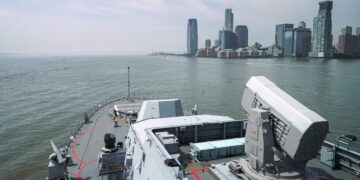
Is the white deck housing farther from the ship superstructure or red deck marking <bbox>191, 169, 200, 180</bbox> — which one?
red deck marking <bbox>191, 169, 200, 180</bbox>

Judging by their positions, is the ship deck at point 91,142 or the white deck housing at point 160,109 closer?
the ship deck at point 91,142

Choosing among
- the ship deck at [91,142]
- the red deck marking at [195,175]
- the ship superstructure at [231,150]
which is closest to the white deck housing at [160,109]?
the ship superstructure at [231,150]

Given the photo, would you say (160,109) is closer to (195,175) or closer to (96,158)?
(96,158)

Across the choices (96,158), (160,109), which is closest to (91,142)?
(96,158)

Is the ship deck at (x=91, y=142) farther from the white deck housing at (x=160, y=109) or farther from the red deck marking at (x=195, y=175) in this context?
the red deck marking at (x=195, y=175)

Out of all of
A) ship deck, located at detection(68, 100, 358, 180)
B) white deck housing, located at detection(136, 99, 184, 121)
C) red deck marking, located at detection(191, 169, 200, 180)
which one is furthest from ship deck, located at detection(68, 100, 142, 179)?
red deck marking, located at detection(191, 169, 200, 180)

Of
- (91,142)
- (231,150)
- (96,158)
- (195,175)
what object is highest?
(231,150)

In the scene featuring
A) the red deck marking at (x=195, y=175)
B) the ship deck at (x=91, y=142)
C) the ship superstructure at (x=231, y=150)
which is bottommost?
the ship deck at (x=91, y=142)

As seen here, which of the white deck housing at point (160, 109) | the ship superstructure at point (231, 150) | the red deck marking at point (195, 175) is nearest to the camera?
the ship superstructure at point (231, 150)
